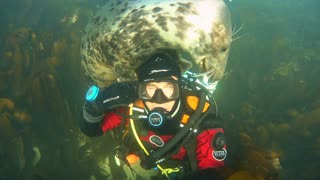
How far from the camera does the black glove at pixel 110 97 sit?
3031 millimetres

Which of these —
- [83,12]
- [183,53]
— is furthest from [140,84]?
[83,12]

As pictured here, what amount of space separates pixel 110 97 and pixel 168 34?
0.90 metres

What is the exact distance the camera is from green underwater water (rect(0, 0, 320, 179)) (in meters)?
4.70

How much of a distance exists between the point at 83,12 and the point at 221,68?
5.42 metres

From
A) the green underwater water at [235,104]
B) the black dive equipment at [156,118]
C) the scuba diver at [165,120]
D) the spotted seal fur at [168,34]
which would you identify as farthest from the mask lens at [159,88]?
the green underwater water at [235,104]

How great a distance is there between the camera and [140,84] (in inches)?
114

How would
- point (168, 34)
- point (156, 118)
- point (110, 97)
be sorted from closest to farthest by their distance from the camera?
point (156, 118) → point (110, 97) → point (168, 34)

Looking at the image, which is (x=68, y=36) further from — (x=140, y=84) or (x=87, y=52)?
(x=140, y=84)

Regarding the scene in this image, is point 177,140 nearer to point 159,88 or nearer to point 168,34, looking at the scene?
point 159,88

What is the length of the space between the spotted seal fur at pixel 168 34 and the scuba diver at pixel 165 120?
0.33 meters

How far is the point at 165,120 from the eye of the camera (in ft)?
9.23

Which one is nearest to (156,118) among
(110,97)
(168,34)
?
(110,97)

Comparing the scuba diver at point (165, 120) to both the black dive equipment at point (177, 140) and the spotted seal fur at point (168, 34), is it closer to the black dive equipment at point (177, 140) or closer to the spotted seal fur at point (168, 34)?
the black dive equipment at point (177, 140)

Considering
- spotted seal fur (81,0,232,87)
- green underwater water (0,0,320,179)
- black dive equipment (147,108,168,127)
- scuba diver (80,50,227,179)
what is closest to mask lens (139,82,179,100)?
scuba diver (80,50,227,179)
